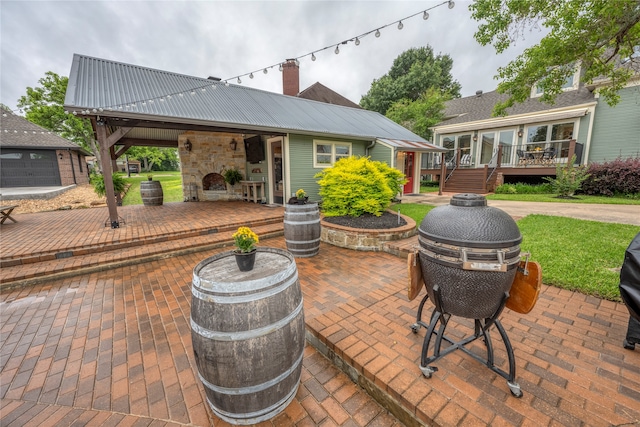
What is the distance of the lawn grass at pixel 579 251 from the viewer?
114 inches

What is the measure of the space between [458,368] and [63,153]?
2313 cm

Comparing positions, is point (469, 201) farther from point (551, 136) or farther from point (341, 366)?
point (551, 136)

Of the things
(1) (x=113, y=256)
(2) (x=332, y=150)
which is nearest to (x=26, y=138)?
(1) (x=113, y=256)

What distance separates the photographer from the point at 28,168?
14.9m

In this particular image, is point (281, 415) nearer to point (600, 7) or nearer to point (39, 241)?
point (39, 241)

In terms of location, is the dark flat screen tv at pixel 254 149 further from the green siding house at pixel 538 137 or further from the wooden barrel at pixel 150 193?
the green siding house at pixel 538 137

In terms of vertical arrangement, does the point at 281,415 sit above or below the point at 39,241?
below

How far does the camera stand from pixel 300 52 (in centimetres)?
502

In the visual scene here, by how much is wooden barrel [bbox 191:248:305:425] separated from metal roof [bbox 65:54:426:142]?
18.2 ft

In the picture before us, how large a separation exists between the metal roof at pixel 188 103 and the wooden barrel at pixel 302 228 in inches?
145

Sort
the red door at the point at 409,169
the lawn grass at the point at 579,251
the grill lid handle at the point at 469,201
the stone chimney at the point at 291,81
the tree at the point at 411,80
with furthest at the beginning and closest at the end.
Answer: the tree at the point at 411,80 → the stone chimney at the point at 291,81 → the red door at the point at 409,169 → the lawn grass at the point at 579,251 → the grill lid handle at the point at 469,201

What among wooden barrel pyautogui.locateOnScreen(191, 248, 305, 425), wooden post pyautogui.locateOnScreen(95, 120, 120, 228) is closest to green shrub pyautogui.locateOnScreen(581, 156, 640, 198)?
wooden barrel pyautogui.locateOnScreen(191, 248, 305, 425)

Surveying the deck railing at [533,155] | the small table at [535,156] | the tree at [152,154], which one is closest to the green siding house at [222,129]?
the deck railing at [533,155]

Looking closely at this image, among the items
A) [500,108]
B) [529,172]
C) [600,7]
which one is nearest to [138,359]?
[600,7]
